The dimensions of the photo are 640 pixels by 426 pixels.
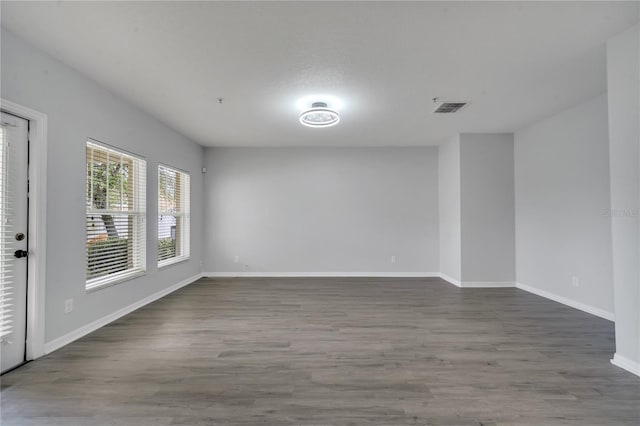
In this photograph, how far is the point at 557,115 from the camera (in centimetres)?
397

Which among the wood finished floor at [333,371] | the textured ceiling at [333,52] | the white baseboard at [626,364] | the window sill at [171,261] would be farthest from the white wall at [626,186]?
the window sill at [171,261]

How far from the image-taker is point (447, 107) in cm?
370

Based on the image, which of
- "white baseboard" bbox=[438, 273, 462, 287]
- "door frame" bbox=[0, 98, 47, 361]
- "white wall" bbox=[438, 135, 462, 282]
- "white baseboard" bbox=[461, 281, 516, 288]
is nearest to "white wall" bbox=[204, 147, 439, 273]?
"white wall" bbox=[438, 135, 462, 282]

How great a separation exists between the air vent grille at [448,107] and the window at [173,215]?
13.9 ft

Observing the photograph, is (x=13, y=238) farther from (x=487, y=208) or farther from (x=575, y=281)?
(x=575, y=281)

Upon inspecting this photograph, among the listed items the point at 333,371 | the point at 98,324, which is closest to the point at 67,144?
the point at 98,324

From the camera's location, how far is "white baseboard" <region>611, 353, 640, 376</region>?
2111 millimetres

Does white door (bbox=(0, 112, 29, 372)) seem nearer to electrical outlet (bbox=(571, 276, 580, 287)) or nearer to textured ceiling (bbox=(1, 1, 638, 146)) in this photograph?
textured ceiling (bbox=(1, 1, 638, 146))

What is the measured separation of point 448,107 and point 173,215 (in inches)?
183

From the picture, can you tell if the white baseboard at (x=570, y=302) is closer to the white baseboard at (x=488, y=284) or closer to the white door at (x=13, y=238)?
the white baseboard at (x=488, y=284)

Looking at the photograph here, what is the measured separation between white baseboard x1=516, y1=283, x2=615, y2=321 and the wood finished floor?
14cm

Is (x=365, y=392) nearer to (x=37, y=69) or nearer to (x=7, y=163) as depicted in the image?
(x=7, y=163)

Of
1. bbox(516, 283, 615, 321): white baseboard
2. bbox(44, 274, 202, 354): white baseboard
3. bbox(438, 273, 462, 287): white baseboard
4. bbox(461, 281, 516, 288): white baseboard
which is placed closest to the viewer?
bbox(44, 274, 202, 354): white baseboard

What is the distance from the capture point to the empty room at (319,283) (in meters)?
1.91
